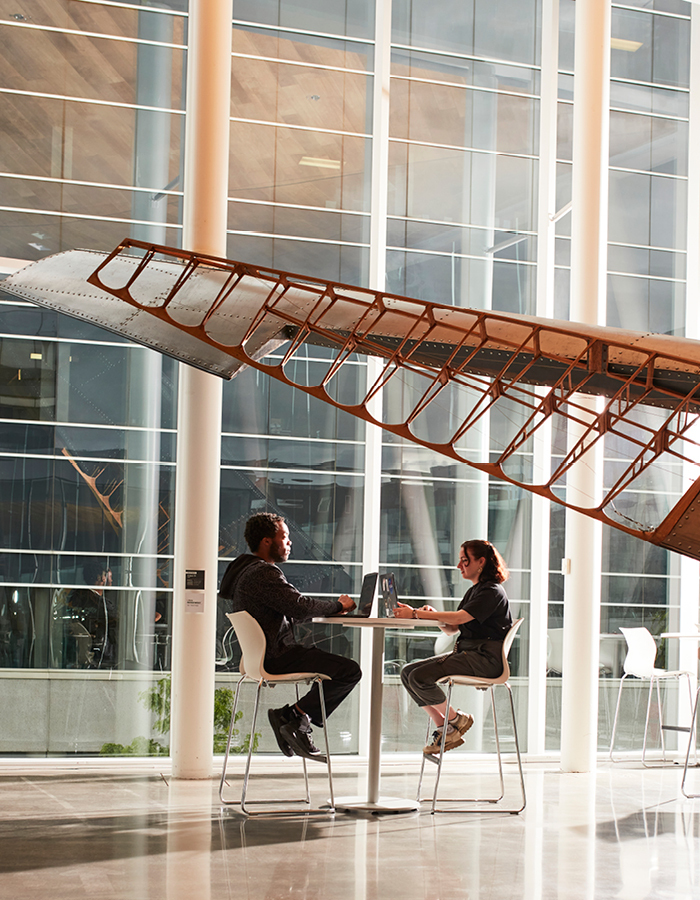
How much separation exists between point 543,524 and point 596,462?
0.73 metres

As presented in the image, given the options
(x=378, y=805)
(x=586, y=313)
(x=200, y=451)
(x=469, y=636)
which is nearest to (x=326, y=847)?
(x=378, y=805)

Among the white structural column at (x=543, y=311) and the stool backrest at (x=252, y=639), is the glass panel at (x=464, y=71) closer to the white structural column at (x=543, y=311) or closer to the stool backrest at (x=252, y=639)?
the white structural column at (x=543, y=311)

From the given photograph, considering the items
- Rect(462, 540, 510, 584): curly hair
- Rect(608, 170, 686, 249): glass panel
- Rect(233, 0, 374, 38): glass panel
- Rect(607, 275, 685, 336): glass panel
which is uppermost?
Rect(233, 0, 374, 38): glass panel

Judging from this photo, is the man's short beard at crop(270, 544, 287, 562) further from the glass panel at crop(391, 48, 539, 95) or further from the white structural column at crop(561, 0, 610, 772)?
the glass panel at crop(391, 48, 539, 95)

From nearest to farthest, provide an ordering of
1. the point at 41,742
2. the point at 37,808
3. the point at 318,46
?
1. the point at 37,808
2. the point at 41,742
3. the point at 318,46

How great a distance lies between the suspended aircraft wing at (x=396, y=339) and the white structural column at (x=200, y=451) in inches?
29.4

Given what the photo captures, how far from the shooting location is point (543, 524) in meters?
7.12

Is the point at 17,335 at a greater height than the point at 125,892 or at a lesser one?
greater

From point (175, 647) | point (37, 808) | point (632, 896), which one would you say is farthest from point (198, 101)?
point (632, 896)

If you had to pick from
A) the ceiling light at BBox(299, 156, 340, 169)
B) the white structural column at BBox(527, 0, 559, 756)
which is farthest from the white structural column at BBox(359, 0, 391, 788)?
the white structural column at BBox(527, 0, 559, 756)

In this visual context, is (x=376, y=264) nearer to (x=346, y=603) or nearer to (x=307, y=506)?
(x=307, y=506)

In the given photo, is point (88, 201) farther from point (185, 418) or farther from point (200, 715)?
point (200, 715)

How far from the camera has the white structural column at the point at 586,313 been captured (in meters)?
6.43

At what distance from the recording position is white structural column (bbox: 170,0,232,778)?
5.80 meters
